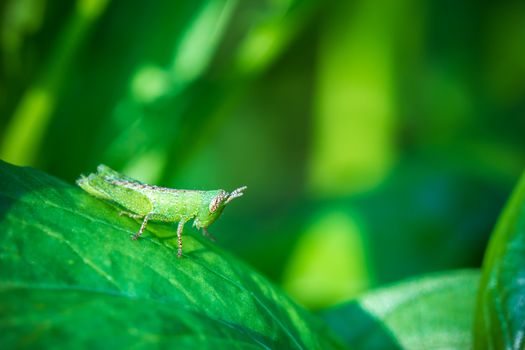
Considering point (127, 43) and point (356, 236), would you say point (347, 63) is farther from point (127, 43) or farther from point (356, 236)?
point (127, 43)

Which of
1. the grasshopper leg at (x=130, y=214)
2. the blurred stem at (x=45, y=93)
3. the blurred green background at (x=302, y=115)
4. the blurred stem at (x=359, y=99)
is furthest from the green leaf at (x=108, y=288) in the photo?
the blurred stem at (x=359, y=99)

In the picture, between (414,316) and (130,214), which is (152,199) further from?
(414,316)

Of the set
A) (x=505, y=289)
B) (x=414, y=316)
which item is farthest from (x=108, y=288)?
(x=414, y=316)

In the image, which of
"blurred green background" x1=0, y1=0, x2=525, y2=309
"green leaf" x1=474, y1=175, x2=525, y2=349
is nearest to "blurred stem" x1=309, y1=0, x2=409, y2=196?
"blurred green background" x1=0, y1=0, x2=525, y2=309

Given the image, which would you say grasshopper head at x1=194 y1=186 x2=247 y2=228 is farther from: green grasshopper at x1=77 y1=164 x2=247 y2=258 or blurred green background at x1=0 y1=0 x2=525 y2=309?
blurred green background at x1=0 y1=0 x2=525 y2=309

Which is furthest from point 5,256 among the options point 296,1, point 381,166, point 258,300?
point 381,166

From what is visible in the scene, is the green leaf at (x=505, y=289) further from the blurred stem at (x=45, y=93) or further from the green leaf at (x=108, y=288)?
the blurred stem at (x=45, y=93)
